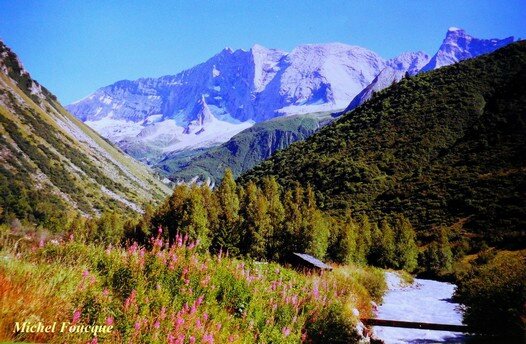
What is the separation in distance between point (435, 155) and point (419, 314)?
71027mm

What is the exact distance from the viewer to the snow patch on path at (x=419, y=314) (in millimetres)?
14941

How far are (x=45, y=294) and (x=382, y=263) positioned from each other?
1855 inches

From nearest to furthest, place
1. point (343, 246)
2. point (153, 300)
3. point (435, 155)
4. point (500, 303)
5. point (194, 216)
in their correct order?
point (153, 300) → point (500, 303) → point (194, 216) → point (343, 246) → point (435, 155)

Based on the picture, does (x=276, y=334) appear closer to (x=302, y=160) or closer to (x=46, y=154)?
(x=302, y=160)

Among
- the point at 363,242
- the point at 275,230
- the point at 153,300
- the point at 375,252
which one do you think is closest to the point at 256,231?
the point at 275,230

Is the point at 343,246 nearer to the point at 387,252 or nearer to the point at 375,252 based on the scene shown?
the point at 375,252

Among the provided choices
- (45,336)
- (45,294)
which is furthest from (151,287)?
(45,336)

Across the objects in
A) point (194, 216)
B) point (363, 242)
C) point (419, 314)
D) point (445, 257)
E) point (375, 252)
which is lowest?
point (419, 314)

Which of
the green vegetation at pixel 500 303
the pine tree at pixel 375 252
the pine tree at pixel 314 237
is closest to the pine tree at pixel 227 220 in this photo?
the pine tree at pixel 314 237

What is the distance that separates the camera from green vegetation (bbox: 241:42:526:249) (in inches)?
2425

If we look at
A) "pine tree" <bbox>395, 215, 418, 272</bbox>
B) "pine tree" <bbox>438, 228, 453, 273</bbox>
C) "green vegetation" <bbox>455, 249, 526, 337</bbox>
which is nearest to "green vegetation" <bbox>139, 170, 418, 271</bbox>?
"pine tree" <bbox>395, 215, 418, 272</bbox>

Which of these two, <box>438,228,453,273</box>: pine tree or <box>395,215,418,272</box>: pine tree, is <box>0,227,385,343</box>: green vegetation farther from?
<box>438,228,453,273</box>: pine tree

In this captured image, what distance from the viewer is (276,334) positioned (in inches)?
322

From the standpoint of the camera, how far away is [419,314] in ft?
68.7
